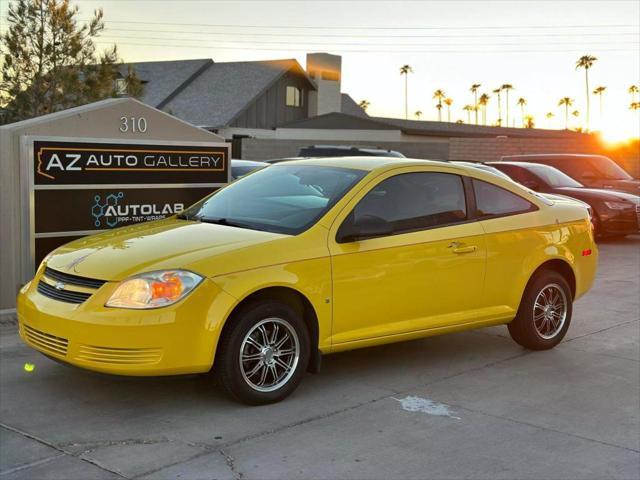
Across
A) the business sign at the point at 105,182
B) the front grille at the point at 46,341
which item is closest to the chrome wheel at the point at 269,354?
the front grille at the point at 46,341

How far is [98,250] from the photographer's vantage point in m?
5.73

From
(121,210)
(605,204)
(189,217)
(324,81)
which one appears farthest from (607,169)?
(324,81)

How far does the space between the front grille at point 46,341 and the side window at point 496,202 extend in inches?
134

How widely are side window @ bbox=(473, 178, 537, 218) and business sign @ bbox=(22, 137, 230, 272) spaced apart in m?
3.61

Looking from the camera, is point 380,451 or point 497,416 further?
point 497,416

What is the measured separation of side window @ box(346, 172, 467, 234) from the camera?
6219 mm

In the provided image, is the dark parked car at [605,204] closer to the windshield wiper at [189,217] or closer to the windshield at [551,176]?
the windshield at [551,176]

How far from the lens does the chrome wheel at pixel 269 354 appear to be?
5.43m

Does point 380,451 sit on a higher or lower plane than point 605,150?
lower

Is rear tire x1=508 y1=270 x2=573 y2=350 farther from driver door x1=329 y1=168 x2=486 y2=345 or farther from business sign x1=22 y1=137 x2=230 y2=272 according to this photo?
business sign x1=22 y1=137 x2=230 y2=272

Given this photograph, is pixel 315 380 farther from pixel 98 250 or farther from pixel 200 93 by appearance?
pixel 200 93

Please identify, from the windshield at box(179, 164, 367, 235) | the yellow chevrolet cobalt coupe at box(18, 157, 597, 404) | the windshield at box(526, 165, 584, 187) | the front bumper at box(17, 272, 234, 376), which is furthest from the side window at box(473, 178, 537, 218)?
the windshield at box(526, 165, 584, 187)

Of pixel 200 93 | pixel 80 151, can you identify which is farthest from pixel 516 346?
pixel 200 93

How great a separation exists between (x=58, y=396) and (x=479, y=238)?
336 cm
